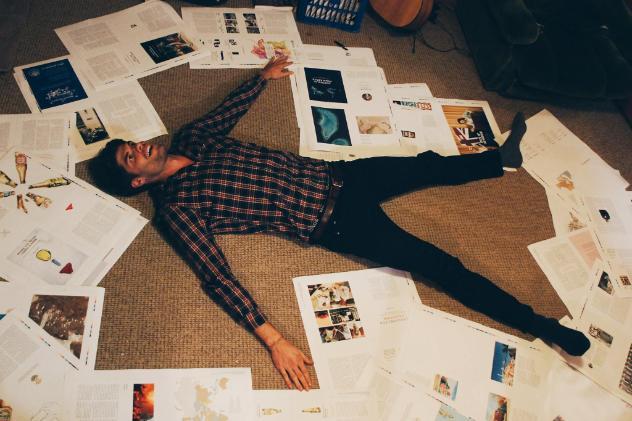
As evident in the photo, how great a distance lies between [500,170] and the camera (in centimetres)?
186

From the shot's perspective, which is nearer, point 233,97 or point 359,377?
point 359,377

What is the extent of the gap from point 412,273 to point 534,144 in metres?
0.99

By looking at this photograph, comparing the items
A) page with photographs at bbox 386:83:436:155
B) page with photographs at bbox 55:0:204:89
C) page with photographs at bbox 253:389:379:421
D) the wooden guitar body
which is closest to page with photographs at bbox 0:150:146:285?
page with photographs at bbox 55:0:204:89

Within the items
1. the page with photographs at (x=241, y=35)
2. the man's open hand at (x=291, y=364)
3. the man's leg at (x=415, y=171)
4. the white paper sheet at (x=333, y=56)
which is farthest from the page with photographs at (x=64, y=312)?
the white paper sheet at (x=333, y=56)

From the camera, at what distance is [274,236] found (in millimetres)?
1734

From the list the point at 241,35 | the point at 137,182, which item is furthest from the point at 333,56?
the point at 137,182

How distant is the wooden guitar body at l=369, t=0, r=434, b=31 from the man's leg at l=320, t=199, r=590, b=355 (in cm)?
120

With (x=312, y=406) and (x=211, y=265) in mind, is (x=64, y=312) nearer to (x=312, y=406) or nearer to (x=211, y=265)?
(x=211, y=265)

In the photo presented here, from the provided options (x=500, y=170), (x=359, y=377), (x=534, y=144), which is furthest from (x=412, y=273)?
(x=534, y=144)

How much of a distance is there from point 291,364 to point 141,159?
0.87 m

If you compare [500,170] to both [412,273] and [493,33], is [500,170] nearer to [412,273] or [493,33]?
[412,273]

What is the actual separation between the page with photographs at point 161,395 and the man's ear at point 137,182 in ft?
2.07

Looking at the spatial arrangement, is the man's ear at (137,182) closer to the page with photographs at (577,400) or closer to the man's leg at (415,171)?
the man's leg at (415,171)

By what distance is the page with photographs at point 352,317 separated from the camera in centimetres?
153
